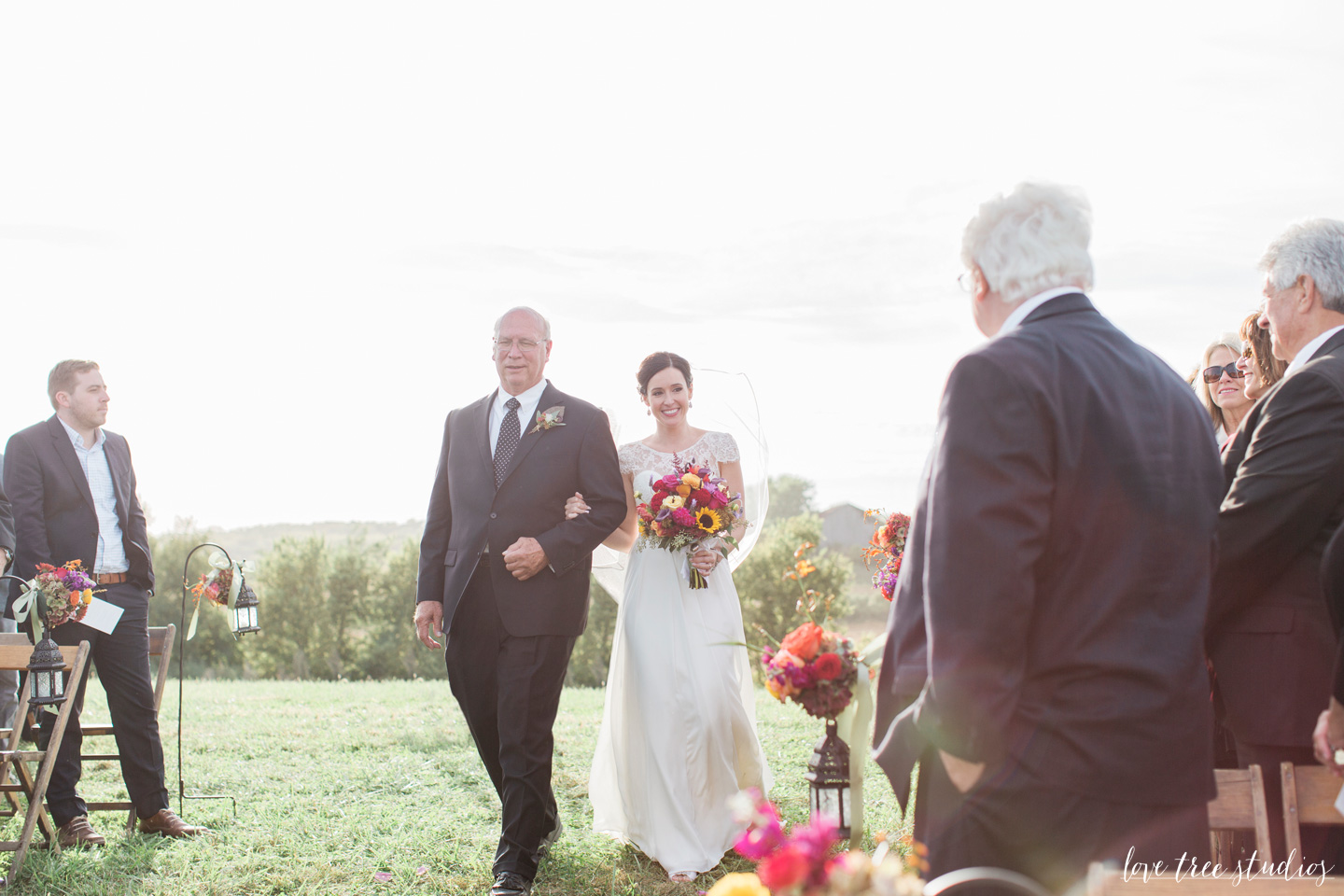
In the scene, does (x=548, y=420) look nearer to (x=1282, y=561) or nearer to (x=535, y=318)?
(x=535, y=318)

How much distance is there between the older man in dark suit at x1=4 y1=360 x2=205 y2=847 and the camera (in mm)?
5961

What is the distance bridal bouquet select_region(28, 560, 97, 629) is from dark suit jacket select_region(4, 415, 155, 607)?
405 mm

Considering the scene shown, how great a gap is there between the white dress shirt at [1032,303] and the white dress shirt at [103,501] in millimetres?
5812

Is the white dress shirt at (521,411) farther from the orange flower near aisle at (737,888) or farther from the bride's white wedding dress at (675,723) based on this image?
the orange flower near aisle at (737,888)

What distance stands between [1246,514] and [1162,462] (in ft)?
3.23

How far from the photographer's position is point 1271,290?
10.4ft

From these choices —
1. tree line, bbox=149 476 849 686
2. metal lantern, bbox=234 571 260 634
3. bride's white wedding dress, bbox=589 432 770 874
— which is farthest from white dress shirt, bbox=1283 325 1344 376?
tree line, bbox=149 476 849 686

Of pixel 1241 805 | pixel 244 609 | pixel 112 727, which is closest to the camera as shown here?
pixel 1241 805

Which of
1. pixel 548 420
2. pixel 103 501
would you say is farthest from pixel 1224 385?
pixel 103 501

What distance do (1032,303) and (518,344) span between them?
352 centimetres

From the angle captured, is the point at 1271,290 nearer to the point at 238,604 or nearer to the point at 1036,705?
the point at 1036,705

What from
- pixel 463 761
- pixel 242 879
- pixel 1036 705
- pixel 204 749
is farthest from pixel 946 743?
pixel 204 749

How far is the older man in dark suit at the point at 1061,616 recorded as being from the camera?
1.98 meters

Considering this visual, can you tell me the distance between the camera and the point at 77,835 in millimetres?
5746
